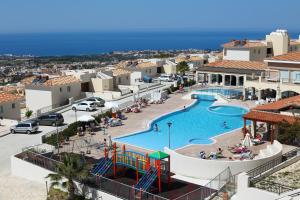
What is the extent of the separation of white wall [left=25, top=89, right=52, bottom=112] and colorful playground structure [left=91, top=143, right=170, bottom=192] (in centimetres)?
2333

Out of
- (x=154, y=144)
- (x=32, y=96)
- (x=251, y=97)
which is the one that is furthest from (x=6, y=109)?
(x=251, y=97)

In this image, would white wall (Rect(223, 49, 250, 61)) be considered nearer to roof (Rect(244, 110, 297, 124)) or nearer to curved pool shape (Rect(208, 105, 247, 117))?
curved pool shape (Rect(208, 105, 247, 117))

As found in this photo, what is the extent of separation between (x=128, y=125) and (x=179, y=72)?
3250cm

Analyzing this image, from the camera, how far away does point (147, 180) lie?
20531mm

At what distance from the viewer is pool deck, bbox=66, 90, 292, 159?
2770 cm

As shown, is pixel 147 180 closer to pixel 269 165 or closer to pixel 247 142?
pixel 269 165

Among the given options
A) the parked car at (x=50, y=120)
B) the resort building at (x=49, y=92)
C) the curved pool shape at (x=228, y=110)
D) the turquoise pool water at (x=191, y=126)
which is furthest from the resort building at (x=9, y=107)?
the curved pool shape at (x=228, y=110)

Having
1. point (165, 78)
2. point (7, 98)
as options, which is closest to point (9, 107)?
point (7, 98)

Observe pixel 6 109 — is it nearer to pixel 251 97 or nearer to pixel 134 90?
pixel 134 90

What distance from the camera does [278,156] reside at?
79.3 feet

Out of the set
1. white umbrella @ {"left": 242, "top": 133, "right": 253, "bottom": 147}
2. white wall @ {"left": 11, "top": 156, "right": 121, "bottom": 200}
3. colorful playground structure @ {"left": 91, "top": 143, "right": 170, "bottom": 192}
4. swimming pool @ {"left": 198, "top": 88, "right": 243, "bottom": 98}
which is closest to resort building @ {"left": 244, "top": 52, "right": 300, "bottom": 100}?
swimming pool @ {"left": 198, "top": 88, "right": 243, "bottom": 98}

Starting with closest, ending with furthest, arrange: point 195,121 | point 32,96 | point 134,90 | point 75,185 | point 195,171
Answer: point 75,185
point 195,171
point 195,121
point 32,96
point 134,90

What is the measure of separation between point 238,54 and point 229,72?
330 inches

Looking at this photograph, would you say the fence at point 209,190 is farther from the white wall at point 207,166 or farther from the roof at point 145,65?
the roof at point 145,65
